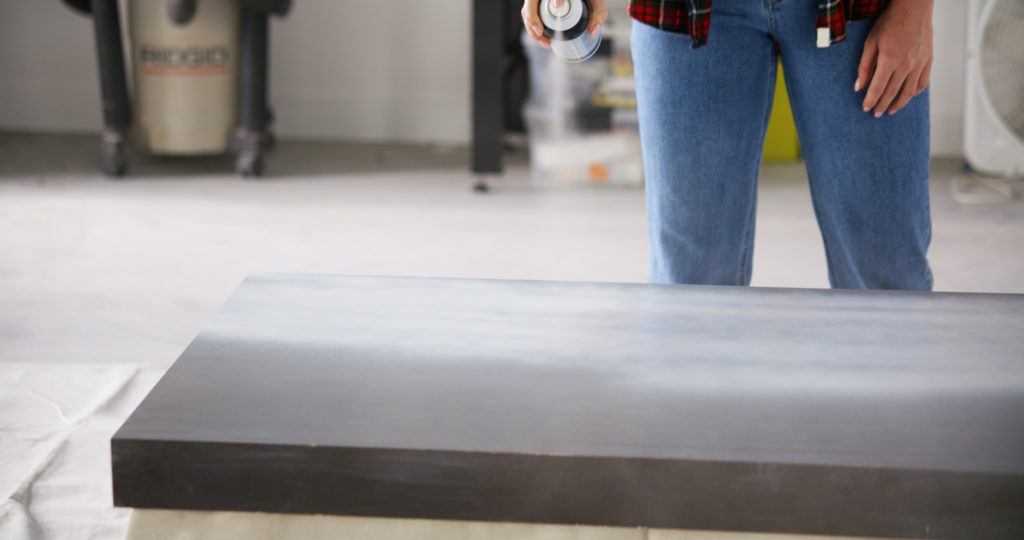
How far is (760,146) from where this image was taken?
1077 mm

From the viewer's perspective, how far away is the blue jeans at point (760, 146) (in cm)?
102

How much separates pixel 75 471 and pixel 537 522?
0.86 meters

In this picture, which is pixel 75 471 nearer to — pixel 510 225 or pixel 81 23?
pixel 510 225

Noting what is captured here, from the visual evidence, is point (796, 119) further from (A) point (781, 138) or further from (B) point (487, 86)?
(A) point (781, 138)

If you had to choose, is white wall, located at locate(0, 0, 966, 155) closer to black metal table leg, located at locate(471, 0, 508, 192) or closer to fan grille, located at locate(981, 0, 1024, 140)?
black metal table leg, located at locate(471, 0, 508, 192)

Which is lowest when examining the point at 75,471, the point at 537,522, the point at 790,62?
the point at 75,471

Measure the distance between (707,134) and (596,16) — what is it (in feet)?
0.58

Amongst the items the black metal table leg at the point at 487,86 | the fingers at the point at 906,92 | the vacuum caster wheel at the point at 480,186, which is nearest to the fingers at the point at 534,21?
the fingers at the point at 906,92

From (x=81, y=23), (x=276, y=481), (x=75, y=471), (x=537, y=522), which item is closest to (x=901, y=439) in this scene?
(x=537, y=522)

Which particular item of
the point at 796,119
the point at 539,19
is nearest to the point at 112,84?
the point at 539,19

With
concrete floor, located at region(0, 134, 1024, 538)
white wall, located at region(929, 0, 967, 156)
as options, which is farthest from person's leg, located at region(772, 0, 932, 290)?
white wall, located at region(929, 0, 967, 156)

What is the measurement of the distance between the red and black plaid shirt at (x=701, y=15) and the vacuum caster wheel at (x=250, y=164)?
6.38ft

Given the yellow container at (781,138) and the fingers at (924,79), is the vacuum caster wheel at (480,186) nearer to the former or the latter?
the yellow container at (781,138)

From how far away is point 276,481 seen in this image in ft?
1.90
